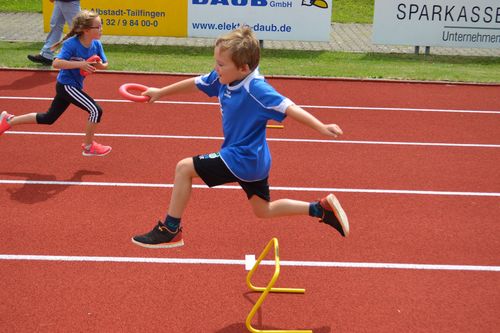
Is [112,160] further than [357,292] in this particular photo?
Yes

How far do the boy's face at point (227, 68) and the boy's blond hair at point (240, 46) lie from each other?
0.02m

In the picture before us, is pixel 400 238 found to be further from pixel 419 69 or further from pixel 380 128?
pixel 419 69

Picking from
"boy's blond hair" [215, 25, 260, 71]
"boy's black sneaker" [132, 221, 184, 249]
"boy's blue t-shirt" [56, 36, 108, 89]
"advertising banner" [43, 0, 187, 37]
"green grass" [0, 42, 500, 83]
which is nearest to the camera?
"boy's blond hair" [215, 25, 260, 71]

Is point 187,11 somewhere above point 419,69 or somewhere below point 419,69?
above

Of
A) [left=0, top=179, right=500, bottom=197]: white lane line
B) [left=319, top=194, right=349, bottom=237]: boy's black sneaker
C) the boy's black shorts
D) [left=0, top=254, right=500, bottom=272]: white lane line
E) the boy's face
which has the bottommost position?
[left=0, top=254, right=500, bottom=272]: white lane line

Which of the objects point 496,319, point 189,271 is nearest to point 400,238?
point 496,319

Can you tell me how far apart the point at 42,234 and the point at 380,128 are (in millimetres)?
5669

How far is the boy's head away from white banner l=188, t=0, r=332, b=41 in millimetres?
11340

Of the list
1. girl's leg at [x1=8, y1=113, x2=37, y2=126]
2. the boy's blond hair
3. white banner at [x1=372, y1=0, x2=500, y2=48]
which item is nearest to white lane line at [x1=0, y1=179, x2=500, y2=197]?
girl's leg at [x1=8, y1=113, x2=37, y2=126]

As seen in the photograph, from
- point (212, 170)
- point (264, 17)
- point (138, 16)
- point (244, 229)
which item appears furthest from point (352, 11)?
point (212, 170)

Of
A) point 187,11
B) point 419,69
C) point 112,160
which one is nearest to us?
point 112,160

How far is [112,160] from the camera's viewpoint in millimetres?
8320

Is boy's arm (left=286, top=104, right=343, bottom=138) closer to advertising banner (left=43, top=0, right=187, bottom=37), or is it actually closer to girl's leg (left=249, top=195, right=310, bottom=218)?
girl's leg (left=249, top=195, right=310, bottom=218)

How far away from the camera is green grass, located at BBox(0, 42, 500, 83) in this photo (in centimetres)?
1361
